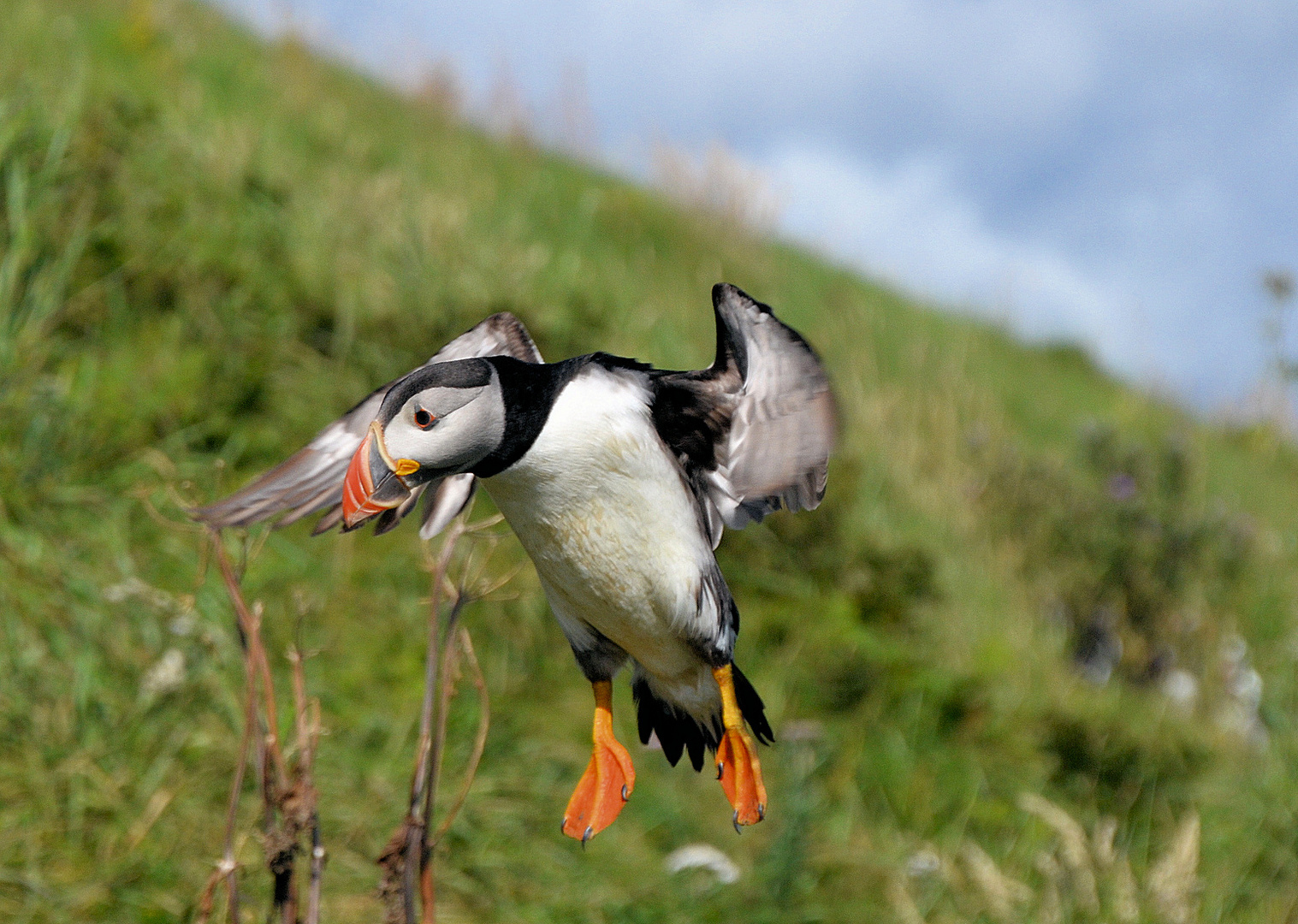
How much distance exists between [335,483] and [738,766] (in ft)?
2.24

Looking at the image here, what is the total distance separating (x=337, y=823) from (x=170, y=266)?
128 inches

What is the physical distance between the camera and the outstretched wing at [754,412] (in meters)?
1.36

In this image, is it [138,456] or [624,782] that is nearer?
[624,782]

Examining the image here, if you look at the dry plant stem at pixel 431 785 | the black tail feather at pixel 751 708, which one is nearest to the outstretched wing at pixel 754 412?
the black tail feather at pixel 751 708

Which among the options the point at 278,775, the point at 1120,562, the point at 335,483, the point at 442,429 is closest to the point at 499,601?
the point at 278,775

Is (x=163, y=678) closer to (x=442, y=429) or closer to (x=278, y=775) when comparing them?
(x=278, y=775)

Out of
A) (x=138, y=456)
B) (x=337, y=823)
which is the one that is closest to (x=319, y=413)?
(x=138, y=456)

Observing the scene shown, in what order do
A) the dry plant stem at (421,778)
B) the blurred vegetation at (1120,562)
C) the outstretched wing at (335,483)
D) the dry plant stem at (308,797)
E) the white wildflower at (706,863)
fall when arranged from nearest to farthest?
the outstretched wing at (335,483)
the dry plant stem at (421,778)
the dry plant stem at (308,797)
the white wildflower at (706,863)
the blurred vegetation at (1120,562)

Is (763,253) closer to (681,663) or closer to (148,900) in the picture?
(148,900)

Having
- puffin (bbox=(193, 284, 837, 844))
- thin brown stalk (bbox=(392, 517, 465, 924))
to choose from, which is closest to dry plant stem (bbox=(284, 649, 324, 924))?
thin brown stalk (bbox=(392, 517, 465, 924))

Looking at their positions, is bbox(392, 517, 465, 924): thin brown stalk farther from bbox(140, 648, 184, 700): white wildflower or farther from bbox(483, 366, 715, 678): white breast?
bbox(140, 648, 184, 700): white wildflower

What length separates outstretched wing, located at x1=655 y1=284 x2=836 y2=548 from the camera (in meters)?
1.36

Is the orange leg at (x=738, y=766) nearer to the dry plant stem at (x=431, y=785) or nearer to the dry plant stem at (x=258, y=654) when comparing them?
the dry plant stem at (x=431, y=785)

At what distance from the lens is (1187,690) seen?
26.5 ft
